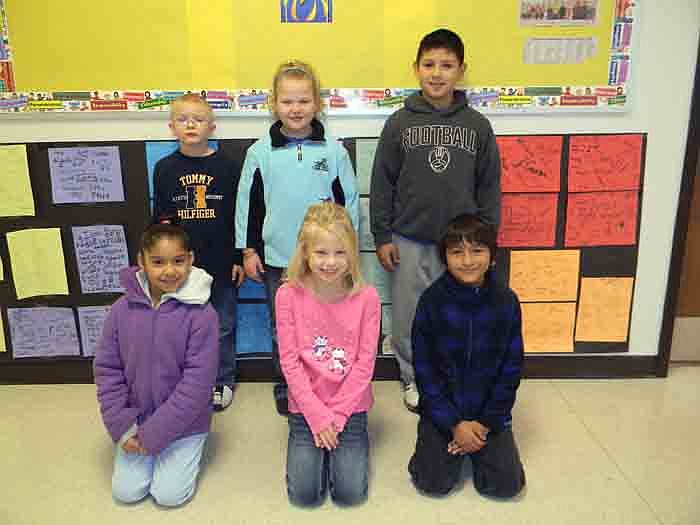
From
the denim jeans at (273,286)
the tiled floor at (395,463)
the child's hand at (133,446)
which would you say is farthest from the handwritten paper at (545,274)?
the child's hand at (133,446)

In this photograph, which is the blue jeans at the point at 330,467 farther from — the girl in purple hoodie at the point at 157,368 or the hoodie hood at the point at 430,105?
the hoodie hood at the point at 430,105

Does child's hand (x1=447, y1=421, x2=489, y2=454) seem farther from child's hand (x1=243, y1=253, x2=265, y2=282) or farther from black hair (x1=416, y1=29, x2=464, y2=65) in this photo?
black hair (x1=416, y1=29, x2=464, y2=65)

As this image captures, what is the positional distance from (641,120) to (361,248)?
3.77 ft

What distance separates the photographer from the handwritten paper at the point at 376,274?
7.80ft

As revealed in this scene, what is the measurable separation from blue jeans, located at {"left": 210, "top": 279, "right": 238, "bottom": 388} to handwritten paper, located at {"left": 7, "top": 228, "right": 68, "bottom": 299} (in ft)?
2.15

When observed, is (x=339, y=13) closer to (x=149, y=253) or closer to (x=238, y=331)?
(x=149, y=253)

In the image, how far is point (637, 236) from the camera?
93.4 inches

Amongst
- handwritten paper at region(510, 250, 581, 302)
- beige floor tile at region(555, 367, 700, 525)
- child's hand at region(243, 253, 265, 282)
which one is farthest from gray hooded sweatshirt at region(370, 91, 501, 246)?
beige floor tile at region(555, 367, 700, 525)

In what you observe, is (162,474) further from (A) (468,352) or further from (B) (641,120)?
(B) (641,120)

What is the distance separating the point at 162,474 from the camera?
1.75 meters

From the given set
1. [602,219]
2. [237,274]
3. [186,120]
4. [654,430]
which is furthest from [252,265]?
[654,430]

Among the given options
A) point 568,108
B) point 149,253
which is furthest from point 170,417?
point 568,108

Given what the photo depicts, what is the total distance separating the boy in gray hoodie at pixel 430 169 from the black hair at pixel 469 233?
0.32 m

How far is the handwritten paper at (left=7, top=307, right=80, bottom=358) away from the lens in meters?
2.43
